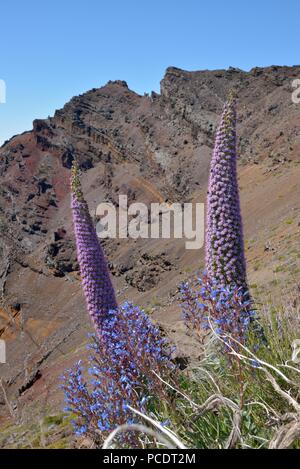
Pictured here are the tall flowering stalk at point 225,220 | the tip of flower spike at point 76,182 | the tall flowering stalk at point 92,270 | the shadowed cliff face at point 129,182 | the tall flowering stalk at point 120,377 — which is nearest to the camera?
the tall flowering stalk at point 120,377

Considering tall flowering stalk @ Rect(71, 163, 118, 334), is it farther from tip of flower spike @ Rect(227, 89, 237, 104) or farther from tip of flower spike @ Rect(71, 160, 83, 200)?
tip of flower spike @ Rect(227, 89, 237, 104)

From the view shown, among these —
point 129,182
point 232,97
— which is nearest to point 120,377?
point 232,97

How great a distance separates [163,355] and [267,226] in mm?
26953

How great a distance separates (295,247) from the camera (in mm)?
17156

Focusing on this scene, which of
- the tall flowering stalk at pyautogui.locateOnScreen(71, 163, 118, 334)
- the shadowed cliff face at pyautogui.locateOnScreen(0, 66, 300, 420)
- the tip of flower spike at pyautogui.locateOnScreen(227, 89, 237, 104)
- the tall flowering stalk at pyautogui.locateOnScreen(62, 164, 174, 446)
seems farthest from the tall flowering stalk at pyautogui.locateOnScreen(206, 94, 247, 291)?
the shadowed cliff face at pyautogui.locateOnScreen(0, 66, 300, 420)

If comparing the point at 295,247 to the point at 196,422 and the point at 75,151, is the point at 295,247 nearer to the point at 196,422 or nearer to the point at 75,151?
the point at 196,422

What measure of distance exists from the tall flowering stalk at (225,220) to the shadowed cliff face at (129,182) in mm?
14286

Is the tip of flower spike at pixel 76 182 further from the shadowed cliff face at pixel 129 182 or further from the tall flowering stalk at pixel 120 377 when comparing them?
the shadowed cliff face at pixel 129 182

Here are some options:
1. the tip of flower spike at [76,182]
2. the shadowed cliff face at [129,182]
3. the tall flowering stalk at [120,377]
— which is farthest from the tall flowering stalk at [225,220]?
the shadowed cliff face at [129,182]

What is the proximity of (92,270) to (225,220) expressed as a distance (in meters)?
1.34

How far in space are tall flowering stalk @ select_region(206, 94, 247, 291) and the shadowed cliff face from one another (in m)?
14.3

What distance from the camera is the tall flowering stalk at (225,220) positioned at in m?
3.73

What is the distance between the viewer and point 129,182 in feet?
182

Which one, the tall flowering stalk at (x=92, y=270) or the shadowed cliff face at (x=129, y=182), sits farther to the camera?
the shadowed cliff face at (x=129, y=182)
